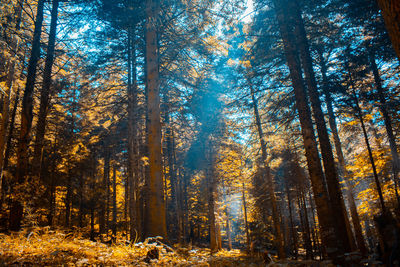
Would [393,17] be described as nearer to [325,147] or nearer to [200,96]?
[325,147]

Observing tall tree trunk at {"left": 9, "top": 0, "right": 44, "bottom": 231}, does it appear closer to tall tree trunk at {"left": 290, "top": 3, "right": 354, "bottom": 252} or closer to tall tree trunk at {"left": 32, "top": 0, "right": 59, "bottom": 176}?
tall tree trunk at {"left": 32, "top": 0, "right": 59, "bottom": 176}

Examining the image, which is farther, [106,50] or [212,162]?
[212,162]

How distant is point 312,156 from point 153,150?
5.49 m

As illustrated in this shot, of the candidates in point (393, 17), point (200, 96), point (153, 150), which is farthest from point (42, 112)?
point (393, 17)

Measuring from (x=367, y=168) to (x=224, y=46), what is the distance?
1135 cm

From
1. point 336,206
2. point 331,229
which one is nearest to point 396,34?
point 331,229

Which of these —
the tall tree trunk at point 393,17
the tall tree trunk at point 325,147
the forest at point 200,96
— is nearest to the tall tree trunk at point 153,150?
the forest at point 200,96

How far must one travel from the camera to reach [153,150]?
829cm

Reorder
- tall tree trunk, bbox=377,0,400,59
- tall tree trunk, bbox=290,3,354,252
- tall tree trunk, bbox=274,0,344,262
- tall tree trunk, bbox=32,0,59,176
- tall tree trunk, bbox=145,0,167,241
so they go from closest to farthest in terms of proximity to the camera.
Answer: tall tree trunk, bbox=377,0,400,59 → tall tree trunk, bbox=274,0,344,262 → tall tree trunk, bbox=145,0,167,241 → tall tree trunk, bbox=290,3,354,252 → tall tree trunk, bbox=32,0,59,176

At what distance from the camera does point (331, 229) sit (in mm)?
6680

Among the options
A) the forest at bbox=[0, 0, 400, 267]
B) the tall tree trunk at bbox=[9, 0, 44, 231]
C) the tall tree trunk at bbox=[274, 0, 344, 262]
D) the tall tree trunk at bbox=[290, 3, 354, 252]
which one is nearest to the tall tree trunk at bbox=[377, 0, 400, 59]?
the forest at bbox=[0, 0, 400, 267]

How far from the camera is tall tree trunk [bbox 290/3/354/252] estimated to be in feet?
25.8

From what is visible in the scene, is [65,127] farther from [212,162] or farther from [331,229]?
[331,229]

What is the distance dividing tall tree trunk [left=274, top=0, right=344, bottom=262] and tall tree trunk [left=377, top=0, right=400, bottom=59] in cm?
508
